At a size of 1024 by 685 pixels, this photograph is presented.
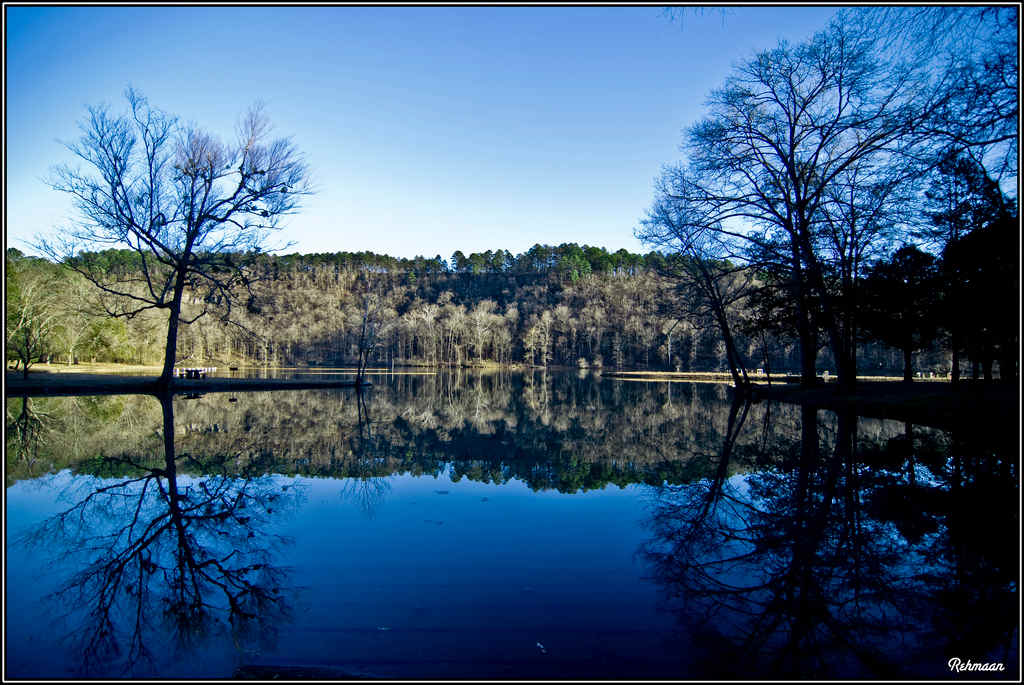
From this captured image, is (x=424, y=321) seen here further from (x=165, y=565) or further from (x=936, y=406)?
(x=165, y=565)

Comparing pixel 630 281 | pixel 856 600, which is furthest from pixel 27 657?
pixel 630 281

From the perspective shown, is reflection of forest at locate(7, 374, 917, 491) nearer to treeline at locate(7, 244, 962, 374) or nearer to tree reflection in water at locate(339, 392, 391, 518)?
tree reflection in water at locate(339, 392, 391, 518)

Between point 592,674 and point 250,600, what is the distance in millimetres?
2629

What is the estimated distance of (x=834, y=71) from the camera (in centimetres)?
1947

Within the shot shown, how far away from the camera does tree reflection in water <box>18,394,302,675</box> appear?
11.4ft

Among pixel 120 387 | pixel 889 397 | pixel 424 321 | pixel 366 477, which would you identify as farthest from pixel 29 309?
pixel 424 321

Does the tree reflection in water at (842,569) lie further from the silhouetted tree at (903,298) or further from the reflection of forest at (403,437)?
the silhouetted tree at (903,298)

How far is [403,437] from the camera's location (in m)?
13.0

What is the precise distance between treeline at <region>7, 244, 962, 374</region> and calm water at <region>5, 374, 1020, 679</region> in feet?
59.7

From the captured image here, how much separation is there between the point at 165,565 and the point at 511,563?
10.1 feet

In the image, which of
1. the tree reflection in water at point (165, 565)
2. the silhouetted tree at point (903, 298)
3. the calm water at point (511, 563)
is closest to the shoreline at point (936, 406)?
the calm water at point (511, 563)

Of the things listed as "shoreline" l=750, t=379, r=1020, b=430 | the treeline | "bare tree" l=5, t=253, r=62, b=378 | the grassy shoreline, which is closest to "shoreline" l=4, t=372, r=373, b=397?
the grassy shoreline

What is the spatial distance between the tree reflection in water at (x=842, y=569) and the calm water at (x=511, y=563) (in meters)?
0.02

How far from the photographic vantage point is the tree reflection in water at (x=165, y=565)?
3.47 metres
